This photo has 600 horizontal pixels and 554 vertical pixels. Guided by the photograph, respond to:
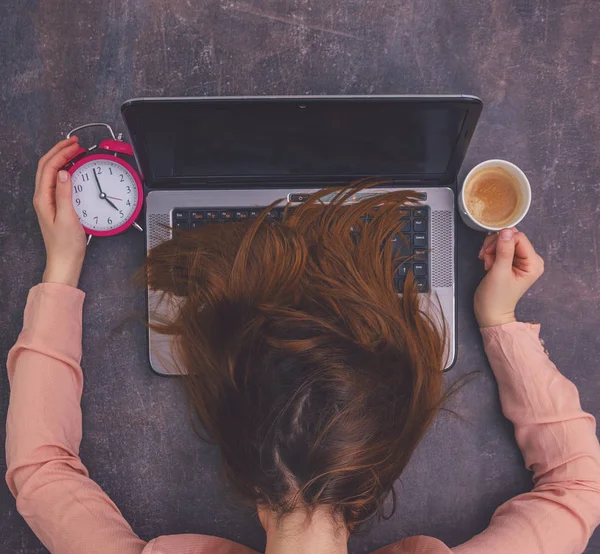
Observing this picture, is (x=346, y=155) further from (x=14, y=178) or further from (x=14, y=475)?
(x=14, y=475)

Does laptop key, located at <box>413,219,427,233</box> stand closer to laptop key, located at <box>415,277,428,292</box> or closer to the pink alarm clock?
laptop key, located at <box>415,277,428,292</box>

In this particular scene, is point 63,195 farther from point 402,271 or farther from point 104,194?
point 402,271

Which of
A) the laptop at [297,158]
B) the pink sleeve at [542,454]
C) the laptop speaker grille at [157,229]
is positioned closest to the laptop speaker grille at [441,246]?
the laptop at [297,158]

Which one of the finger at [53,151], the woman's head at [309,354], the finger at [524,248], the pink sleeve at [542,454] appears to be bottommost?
the pink sleeve at [542,454]

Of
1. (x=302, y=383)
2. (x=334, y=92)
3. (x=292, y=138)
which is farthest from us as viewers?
(x=334, y=92)

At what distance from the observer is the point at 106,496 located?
730mm

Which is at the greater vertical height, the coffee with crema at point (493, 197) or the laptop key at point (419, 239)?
the coffee with crema at point (493, 197)

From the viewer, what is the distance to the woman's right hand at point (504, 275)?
73 centimetres

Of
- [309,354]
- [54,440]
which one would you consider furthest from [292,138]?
[54,440]

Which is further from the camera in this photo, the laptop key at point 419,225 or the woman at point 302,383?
the laptop key at point 419,225

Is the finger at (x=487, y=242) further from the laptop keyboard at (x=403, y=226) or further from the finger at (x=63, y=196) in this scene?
the finger at (x=63, y=196)

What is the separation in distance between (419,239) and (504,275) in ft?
0.43

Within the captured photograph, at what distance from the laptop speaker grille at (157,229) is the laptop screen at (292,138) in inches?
2.0

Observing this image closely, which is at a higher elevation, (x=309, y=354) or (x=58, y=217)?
(x=58, y=217)
